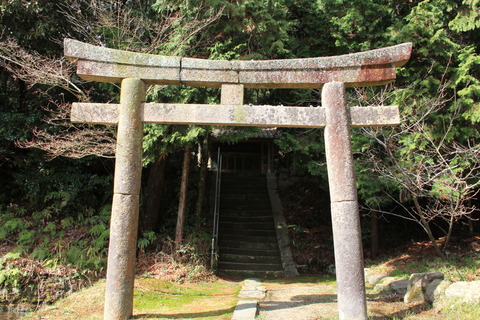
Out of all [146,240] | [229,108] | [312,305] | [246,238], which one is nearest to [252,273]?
[246,238]

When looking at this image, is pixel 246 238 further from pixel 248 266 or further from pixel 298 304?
pixel 298 304

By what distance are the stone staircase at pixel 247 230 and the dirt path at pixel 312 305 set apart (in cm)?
242

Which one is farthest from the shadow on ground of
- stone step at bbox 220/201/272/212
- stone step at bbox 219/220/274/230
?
stone step at bbox 220/201/272/212

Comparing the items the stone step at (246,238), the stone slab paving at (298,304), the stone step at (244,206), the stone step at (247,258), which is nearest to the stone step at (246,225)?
the stone step at (246,238)

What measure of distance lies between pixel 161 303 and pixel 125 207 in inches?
93.3

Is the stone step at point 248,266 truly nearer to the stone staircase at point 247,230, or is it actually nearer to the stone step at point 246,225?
the stone staircase at point 247,230

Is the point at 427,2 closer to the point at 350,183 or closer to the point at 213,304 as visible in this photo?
the point at 350,183

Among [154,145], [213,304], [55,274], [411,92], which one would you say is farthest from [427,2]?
[55,274]

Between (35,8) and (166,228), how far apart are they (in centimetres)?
699

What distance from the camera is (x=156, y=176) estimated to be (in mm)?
10633

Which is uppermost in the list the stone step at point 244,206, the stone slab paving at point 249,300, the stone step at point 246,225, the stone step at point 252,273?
the stone step at point 244,206

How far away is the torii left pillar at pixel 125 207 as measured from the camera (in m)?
4.86

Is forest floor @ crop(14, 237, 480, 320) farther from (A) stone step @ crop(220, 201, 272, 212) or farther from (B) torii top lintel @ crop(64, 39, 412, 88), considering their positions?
(A) stone step @ crop(220, 201, 272, 212)

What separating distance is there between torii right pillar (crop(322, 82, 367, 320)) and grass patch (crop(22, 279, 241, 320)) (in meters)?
1.85
